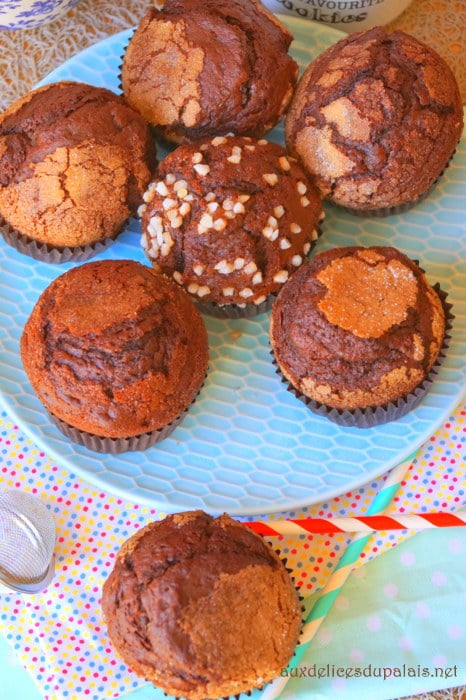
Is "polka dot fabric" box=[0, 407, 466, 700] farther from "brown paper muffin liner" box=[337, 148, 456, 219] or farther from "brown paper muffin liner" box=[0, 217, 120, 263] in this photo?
"brown paper muffin liner" box=[337, 148, 456, 219]

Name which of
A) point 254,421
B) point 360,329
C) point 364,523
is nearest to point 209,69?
point 360,329

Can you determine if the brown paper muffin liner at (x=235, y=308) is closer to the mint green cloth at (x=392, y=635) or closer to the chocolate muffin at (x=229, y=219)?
the chocolate muffin at (x=229, y=219)

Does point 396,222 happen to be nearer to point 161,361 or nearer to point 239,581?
point 161,361

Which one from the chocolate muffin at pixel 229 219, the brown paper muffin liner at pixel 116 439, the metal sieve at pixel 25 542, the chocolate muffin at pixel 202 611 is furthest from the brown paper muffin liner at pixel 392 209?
the metal sieve at pixel 25 542

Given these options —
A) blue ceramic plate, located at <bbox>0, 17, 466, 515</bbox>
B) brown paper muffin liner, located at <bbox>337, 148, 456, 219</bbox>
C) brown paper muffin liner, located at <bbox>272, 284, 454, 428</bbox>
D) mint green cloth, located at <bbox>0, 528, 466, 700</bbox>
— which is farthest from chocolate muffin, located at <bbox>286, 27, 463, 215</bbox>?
mint green cloth, located at <bbox>0, 528, 466, 700</bbox>

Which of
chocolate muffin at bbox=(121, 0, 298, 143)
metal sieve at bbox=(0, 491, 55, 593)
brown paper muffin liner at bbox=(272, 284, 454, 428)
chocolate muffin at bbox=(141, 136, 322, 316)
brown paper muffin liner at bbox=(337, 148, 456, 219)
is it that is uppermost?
chocolate muffin at bbox=(121, 0, 298, 143)

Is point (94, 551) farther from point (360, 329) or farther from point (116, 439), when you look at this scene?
point (360, 329)
